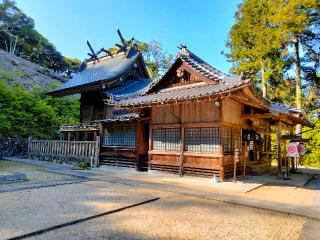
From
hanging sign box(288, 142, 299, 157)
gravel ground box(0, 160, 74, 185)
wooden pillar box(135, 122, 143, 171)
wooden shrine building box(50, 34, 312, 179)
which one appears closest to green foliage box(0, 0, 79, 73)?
wooden shrine building box(50, 34, 312, 179)

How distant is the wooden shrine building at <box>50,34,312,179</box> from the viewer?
36.1ft

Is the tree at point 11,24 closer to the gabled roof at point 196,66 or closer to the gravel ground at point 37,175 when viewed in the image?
the gravel ground at point 37,175

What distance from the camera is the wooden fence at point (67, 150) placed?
16.0 meters

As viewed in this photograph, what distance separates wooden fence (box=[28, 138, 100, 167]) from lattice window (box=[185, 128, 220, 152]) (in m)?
Answer: 6.40

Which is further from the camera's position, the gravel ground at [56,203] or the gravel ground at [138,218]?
the gravel ground at [56,203]

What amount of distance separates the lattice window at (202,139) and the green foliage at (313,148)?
1289cm

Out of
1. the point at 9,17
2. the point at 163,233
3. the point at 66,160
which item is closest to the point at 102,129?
the point at 66,160

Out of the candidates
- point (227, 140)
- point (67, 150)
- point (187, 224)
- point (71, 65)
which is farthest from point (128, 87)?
point (71, 65)

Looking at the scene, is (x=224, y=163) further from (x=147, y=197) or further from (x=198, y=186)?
(x=147, y=197)

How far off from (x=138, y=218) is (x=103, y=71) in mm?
17357

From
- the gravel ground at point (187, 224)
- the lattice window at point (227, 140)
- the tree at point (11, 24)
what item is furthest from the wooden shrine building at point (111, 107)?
the tree at point (11, 24)

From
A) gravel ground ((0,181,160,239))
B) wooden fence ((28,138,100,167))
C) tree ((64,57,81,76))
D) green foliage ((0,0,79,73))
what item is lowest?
gravel ground ((0,181,160,239))

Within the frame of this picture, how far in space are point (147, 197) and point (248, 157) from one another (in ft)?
28.8

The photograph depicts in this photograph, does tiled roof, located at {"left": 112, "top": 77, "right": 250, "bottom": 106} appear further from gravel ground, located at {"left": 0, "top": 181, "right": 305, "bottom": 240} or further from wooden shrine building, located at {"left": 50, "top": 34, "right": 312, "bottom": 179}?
gravel ground, located at {"left": 0, "top": 181, "right": 305, "bottom": 240}
